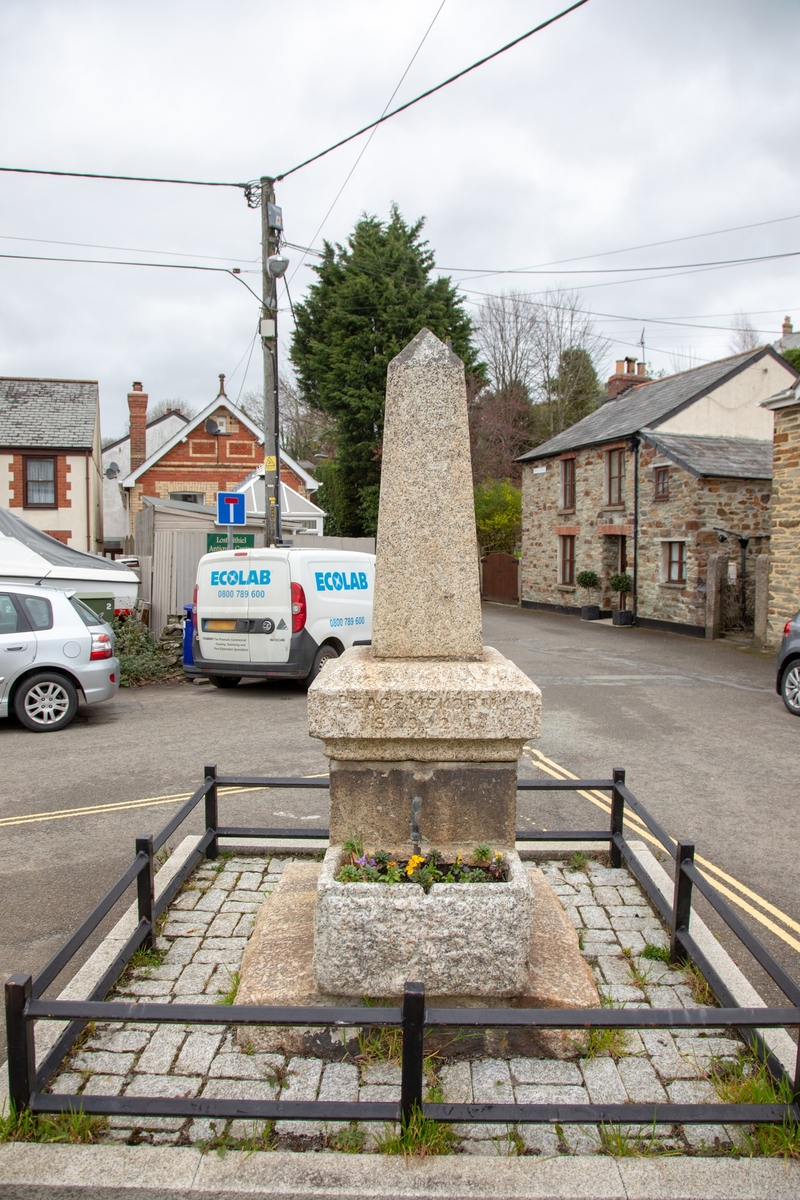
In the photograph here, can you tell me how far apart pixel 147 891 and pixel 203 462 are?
2850cm

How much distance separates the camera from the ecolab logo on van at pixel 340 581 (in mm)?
10953

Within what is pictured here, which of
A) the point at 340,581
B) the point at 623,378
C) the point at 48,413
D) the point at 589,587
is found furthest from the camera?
the point at 623,378

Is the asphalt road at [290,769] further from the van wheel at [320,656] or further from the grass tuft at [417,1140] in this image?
the grass tuft at [417,1140]

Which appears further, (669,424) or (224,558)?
(669,424)

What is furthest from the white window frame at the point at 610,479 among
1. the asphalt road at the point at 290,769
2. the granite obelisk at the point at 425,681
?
the granite obelisk at the point at 425,681

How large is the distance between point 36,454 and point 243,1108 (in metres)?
23.4

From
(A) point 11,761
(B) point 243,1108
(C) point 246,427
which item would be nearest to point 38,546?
(A) point 11,761

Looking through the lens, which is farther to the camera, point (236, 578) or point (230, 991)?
point (236, 578)

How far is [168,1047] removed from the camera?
3203mm

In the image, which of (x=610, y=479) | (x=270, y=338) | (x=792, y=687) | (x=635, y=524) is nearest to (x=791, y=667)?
(x=792, y=687)

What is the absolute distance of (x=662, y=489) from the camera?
21.5 meters

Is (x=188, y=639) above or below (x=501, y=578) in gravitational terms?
below

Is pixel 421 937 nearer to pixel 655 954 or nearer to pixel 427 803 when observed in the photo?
pixel 427 803

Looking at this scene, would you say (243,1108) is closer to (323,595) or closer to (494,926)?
(494,926)
